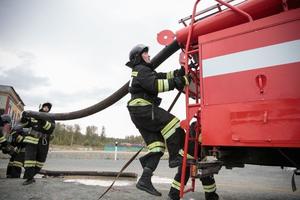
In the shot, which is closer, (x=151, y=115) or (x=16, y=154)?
(x=151, y=115)

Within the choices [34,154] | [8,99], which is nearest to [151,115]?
[34,154]

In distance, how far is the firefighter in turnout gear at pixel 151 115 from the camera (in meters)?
3.37

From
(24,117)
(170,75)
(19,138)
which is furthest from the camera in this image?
(19,138)

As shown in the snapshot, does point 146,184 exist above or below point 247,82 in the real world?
below

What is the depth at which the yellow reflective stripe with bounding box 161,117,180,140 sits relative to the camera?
134 inches

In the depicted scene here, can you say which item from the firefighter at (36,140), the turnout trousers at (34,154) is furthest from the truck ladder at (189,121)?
the firefighter at (36,140)

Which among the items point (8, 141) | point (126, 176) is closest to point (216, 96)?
point (126, 176)

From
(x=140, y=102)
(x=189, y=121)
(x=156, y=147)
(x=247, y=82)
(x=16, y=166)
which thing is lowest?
(x=16, y=166)

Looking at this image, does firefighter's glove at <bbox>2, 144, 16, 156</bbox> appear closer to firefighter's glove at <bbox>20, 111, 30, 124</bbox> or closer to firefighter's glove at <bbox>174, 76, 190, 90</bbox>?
firefighter's glove at <bbox>20, 111, 30, 124</bbox>

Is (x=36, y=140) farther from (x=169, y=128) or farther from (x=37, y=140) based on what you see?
(x=169, y=128)

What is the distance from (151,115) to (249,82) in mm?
1233

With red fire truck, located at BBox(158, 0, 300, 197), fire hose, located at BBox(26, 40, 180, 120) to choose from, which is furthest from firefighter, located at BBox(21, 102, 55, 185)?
red fire truck, located at BBox(158, 0, 300, 197)

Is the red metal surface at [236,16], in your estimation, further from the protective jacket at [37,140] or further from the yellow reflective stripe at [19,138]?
the yellow reflective stripe at [19,138]

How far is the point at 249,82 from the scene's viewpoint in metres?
2.78
